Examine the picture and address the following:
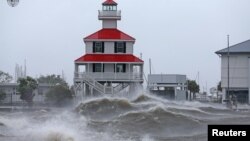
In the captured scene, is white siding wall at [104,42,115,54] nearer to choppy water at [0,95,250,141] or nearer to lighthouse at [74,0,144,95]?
lighthouse at [74,0,144,95]

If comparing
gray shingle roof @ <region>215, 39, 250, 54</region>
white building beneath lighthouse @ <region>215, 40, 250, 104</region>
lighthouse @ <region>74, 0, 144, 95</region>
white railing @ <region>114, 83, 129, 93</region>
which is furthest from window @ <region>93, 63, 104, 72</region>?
gray shingle roof @ <region>215, 39, 250, 54</region>

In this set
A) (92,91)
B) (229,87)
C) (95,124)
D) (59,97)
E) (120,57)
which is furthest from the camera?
(229,87)

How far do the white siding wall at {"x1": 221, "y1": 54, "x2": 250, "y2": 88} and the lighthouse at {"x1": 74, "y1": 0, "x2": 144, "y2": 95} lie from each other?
19651 mm

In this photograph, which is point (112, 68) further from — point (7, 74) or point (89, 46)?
point (7, 74)

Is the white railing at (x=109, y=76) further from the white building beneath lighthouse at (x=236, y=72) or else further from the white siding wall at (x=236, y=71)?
the white siding wall at (x=236, y=71)

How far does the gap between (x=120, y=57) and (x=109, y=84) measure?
3504 millimetres

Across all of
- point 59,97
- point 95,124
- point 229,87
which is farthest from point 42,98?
point 95,124

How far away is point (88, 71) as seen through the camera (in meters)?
60.5

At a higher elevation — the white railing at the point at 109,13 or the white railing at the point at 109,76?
the white railing at the point at 109,13

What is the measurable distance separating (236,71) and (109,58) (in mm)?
23090

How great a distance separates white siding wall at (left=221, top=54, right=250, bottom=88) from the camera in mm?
76625

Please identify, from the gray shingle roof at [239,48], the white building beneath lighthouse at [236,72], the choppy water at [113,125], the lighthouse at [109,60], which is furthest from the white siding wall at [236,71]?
the choppy water at [113,125]

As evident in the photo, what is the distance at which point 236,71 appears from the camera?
77.1 metres

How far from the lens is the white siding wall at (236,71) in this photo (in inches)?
3017
